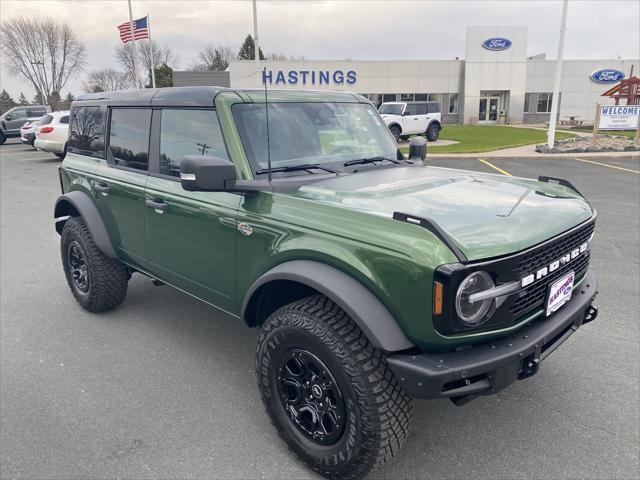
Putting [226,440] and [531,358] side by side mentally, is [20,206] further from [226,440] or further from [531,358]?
[531,358]

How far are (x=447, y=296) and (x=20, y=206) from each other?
9.83m

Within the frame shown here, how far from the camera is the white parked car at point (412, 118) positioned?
22.8 m

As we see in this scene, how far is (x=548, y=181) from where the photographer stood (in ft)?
11.6

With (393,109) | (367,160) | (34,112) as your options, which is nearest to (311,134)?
(367,160)

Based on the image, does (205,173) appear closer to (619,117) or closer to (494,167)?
(494,167)

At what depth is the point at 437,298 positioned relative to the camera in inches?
82.0

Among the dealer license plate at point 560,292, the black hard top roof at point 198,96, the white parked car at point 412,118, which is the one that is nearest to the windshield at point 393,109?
the white parked car at point 412,118

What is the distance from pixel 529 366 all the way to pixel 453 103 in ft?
136

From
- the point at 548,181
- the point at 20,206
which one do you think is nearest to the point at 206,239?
the point at 548,181

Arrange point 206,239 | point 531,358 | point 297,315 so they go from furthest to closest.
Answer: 1. point 206,239
2. point 297,315
3. point 531,358

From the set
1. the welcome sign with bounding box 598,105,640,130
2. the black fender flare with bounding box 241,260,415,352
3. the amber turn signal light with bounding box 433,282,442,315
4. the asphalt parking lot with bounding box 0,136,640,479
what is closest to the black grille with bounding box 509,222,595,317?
the amber turn signal light with bounding box 433,282,442,315

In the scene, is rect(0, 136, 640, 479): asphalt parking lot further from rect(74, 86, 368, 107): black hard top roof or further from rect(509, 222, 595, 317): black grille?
rect(74, 86, 368, 107): black hard top roof

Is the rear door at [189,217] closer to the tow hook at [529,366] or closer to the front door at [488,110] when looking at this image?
the tow hook at [529,366]

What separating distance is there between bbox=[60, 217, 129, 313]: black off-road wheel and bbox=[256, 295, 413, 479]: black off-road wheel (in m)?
2.21
